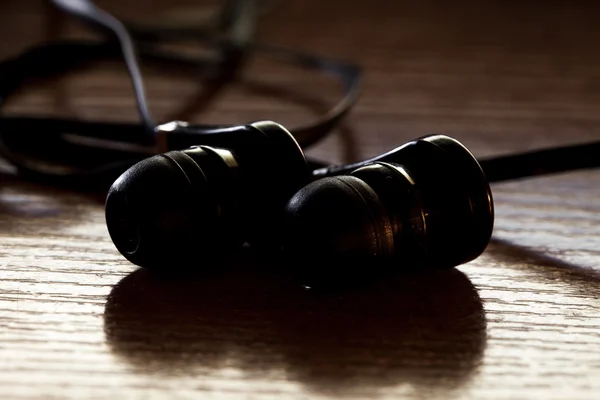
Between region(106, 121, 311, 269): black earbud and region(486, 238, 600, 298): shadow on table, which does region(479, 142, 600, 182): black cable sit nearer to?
region(486, 238, 600, 298): shadow on table

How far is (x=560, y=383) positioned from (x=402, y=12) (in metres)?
1.03

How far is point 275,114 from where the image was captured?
32.8 inches

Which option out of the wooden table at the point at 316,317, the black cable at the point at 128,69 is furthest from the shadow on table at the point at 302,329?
the black cable at the point at 128,69

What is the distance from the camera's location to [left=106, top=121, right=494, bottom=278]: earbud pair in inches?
16.1

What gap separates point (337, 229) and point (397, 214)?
3cm

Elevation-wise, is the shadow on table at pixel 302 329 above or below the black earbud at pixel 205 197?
below

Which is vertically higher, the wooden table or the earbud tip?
the earbud tip

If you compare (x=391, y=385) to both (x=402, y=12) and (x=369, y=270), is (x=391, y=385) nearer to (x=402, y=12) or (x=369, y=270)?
(x=369, y=270)

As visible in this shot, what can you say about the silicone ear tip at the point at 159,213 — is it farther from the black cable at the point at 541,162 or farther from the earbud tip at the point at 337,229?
the black cable at the point at 541,162

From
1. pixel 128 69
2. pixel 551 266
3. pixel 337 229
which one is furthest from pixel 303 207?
pixel 128 69

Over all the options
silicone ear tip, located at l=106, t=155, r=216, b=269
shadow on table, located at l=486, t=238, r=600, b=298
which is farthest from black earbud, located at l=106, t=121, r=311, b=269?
shadow on table, located at l=486, t=238, r=600, b=298

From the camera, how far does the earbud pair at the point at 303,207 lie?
1.34ft

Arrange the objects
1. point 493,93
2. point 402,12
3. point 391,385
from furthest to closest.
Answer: point 402,12 < point 493,93 < point 391,385

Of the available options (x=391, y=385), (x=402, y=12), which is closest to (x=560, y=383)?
(x=391, y=385)
